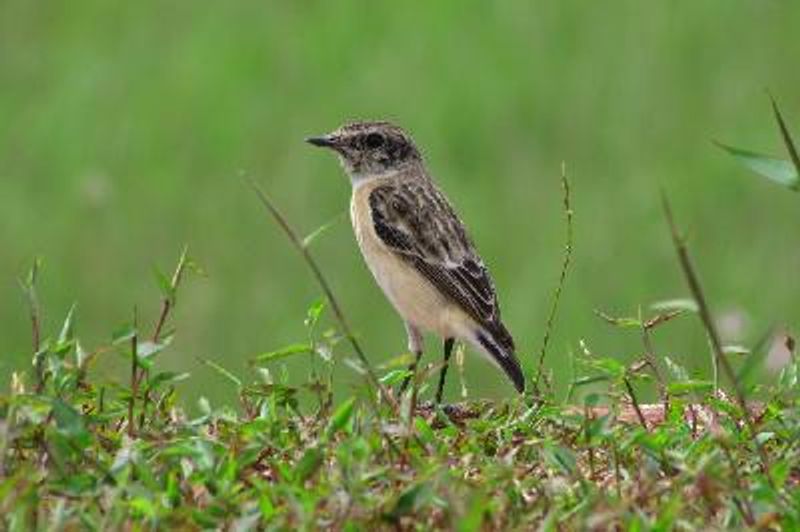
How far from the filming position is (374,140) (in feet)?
35.2

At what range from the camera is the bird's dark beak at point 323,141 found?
34.0 feet

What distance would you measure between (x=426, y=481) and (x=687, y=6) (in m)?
13.1

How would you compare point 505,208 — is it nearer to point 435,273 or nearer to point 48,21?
point 48,21

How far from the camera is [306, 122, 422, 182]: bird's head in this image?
10.7 metres

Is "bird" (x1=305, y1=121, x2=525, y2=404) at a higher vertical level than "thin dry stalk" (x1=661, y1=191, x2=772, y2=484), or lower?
lower

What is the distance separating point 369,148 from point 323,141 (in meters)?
0.34

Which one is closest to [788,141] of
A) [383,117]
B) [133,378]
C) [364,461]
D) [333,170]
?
[364,461]

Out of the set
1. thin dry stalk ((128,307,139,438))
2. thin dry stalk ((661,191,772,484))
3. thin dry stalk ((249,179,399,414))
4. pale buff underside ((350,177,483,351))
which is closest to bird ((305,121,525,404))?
pale buff underside ((350,177,483,351))

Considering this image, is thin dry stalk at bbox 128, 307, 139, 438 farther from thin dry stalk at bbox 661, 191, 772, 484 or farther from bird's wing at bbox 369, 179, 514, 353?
bird's wing at bbox 369, 179, 514, 353

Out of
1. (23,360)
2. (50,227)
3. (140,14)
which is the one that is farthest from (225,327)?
(23,360)

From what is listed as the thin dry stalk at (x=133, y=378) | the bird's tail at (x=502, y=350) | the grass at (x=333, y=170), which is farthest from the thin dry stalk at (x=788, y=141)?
the bird's tail at (x=502, y=350)

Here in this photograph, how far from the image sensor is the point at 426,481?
19.4ft

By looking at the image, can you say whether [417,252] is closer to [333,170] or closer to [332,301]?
[332,301]

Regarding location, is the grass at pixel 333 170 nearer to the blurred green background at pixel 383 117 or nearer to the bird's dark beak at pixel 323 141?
the blurred green background at pixel 383 117
